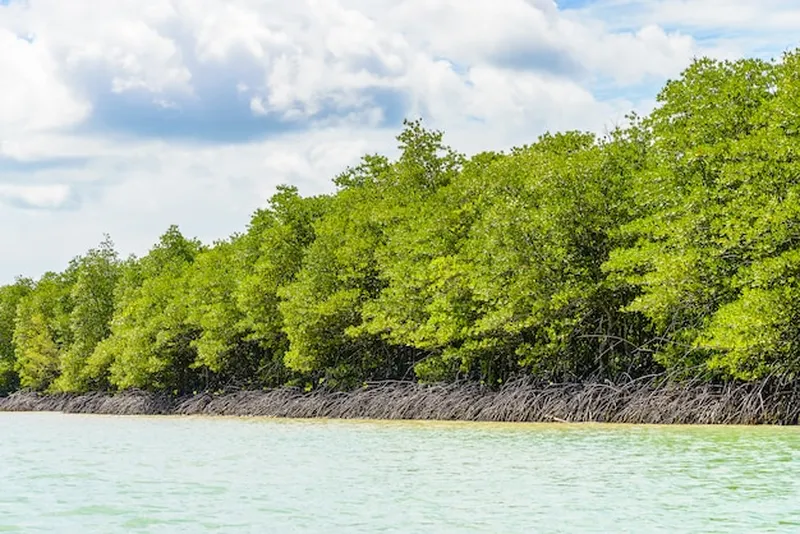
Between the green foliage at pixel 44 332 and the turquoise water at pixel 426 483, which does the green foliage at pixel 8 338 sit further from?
the turquoise water at pixel 426 483

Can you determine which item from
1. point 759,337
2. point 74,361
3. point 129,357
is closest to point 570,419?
point 759,337

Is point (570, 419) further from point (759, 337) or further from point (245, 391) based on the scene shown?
point (245, 391)

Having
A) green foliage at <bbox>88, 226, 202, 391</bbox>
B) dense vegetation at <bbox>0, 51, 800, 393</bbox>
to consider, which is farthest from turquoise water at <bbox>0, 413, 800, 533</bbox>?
green foliage at <bbox>88, 226, 202, 391</bbox>

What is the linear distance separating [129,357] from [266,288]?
9.43m

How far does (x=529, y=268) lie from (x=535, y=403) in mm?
3408

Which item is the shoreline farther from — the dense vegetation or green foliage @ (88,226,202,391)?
green foliage @ (88,226,202,391)

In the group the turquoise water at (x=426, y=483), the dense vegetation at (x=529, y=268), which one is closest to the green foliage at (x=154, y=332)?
the dense vegetation at (x=529, y=268)

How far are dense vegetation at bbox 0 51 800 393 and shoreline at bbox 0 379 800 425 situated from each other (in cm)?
64

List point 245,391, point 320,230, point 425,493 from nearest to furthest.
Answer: point 425,493 → point 320,230 → point 245,391

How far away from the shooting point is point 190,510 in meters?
11.6

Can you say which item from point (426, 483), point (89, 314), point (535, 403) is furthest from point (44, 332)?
point (426, 483)

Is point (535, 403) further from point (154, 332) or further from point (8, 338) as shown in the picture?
point (8, 338)

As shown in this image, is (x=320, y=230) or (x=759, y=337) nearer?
A: (x=759, y=337)

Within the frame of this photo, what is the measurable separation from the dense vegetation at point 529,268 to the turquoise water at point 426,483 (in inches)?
130
